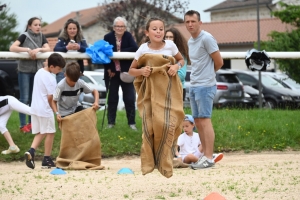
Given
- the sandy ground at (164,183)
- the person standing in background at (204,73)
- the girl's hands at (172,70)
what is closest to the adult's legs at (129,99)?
the sandy ground at (164,183)

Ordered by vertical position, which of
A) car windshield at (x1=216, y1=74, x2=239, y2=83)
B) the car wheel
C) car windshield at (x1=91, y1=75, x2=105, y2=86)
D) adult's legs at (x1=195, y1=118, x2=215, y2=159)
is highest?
adult's legs at (x1=195, y1=118, x2=215, y2=159)

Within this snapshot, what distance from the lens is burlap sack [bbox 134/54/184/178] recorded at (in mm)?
7891

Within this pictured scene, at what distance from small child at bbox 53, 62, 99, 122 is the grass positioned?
125 cm

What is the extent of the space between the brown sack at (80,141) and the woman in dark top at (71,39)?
218cm

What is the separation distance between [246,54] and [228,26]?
52.2 meters

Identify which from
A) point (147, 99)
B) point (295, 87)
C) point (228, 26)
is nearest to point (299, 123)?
point (147, 99)

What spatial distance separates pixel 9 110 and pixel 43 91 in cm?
111

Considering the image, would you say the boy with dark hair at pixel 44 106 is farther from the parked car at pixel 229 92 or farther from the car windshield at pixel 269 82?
the car windshield at pixel 269 82

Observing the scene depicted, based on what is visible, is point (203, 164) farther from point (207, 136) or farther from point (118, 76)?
point (118, 76)

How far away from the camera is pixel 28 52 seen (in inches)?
493

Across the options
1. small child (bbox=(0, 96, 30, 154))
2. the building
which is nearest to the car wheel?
small child (bbox=(0, 96, 30, 154))

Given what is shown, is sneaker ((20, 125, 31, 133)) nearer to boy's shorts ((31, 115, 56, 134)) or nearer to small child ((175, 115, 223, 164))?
boy's shorts ((31, 115, 56, 134))

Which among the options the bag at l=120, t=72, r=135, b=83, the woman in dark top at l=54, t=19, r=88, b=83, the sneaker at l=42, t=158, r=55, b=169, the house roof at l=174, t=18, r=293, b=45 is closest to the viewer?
the sneaker at l=42, t=158, r=55, b=169

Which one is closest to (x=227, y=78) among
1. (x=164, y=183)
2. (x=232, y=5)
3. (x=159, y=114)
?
(x=164, y=183)
